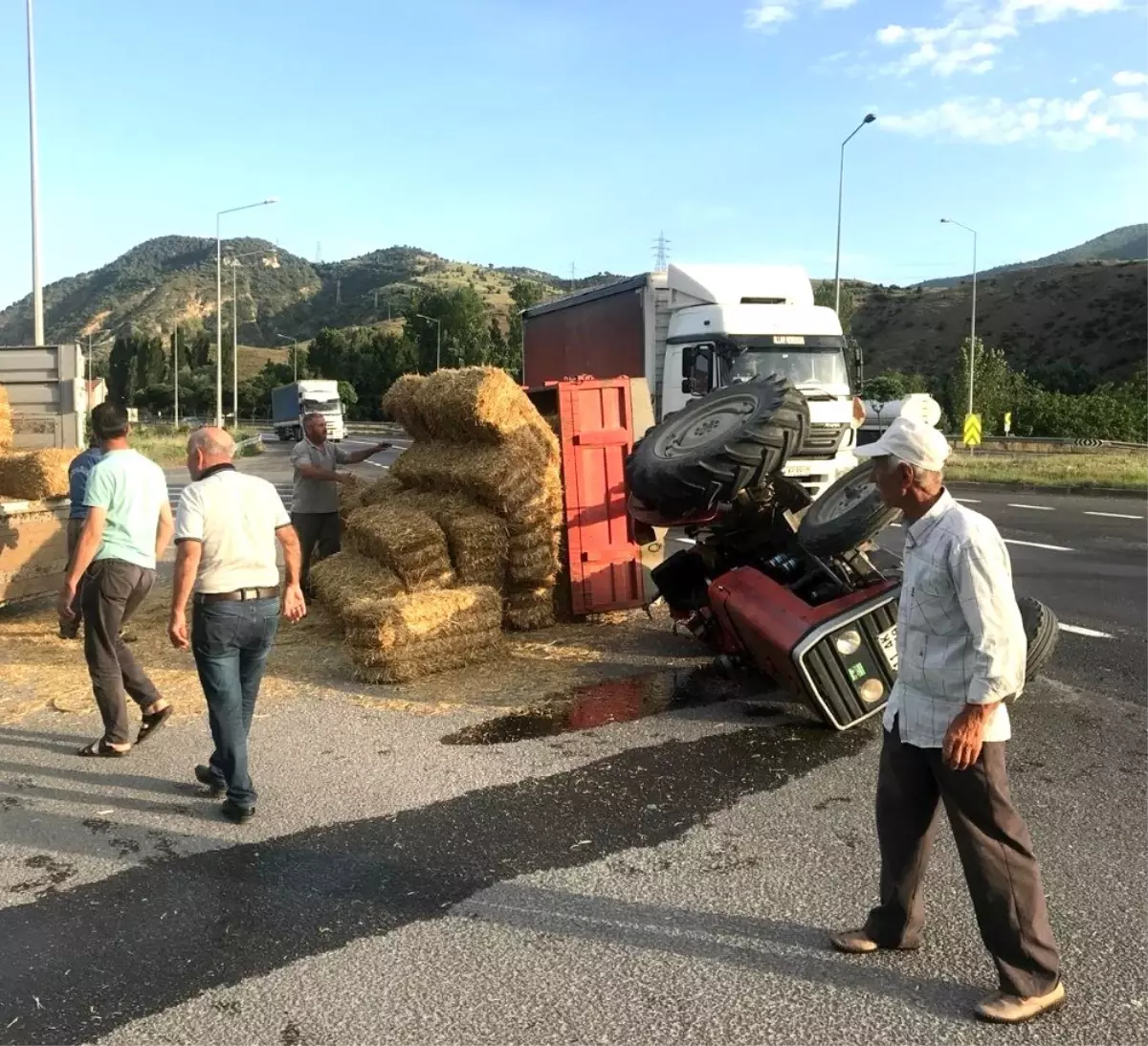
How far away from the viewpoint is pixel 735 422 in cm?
717

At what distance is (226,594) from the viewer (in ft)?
16.0

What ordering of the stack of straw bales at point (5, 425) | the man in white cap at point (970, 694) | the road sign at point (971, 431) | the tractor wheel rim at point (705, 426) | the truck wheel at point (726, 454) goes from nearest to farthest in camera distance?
the man in white cap at point (970, 694), the truck wheel at point (726, 454), the tractor wheel rim at point (705, 426), the stack of straw bales at point (5, 425), the road sign at point (971, 431)

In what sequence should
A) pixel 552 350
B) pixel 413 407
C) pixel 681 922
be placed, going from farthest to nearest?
pixel 552 350 → pixel 413 407 → pixel 681 922

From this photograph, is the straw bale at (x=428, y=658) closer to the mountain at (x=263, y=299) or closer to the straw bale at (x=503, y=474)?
the straw bale at (x=503, y=474)

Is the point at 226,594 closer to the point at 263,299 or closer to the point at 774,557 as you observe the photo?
the point at 774,557

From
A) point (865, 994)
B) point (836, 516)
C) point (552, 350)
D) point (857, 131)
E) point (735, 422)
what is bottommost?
point (865, 994)

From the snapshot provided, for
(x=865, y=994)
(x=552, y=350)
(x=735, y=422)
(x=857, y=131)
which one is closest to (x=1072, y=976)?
(x=865, y=994)

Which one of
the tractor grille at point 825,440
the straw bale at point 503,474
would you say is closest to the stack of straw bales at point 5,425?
the straw bale at point 503,474

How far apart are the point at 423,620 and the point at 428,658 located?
287 mm

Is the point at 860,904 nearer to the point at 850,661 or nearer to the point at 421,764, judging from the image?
the point at 850,661

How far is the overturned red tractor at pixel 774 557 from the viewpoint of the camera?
589 cm

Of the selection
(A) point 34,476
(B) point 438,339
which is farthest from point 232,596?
(B) point 438,339

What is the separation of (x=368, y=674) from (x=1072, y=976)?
16.3 feet

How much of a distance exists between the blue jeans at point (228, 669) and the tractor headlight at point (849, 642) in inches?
122
